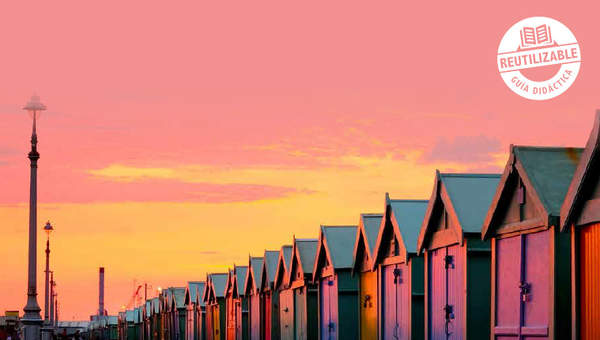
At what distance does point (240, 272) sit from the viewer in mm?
48656

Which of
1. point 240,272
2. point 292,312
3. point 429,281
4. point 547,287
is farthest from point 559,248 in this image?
point 240,272

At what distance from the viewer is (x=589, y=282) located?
15641 mm

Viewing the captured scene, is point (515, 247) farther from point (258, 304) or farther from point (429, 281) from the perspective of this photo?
point (258, 304)

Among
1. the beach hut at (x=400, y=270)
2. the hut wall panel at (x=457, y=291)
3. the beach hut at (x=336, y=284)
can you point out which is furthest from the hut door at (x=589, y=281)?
the beach hut at (x=336, y=284)

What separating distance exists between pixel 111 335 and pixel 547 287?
139 metres

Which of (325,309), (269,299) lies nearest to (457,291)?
(325,309)

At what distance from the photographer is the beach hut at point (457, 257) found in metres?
20.4

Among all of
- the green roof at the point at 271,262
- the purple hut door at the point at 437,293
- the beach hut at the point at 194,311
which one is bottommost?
the beach hut at the point at 194,311

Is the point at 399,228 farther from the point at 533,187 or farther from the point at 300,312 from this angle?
the point at 300,312

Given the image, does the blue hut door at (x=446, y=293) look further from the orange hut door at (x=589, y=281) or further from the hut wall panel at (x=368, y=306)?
the orange hut door at (x=589, y=281)

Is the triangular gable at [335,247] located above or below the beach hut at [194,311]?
above

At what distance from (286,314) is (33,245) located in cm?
1076

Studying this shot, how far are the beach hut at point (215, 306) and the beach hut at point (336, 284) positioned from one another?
70.3 ft

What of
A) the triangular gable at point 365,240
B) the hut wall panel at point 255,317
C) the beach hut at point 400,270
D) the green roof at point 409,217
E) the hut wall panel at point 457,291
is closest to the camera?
the hut wall panel at point 457,291
